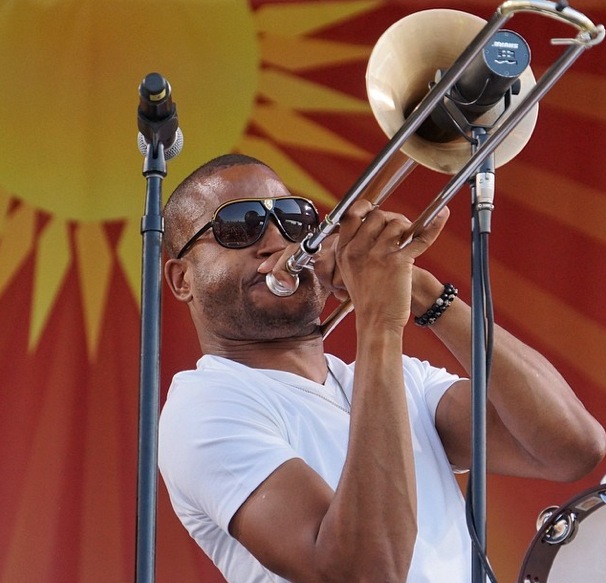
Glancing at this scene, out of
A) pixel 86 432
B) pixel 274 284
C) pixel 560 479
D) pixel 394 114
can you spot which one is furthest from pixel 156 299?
pixel 86 432

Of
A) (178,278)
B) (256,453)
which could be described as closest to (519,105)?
(256,453)

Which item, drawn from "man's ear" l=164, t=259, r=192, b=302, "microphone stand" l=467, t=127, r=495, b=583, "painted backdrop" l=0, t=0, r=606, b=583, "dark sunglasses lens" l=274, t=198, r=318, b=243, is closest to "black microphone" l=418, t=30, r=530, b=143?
"microphone stand" l=467, t=127, r=495, b=583

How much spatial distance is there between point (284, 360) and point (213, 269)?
287 mm

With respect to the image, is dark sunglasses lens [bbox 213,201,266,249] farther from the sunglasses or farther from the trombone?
the trombone

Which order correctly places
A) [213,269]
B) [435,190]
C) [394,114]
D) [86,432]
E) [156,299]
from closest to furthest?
[156,299]
[394,114]
[213,269]
[86,432]
[435,190]

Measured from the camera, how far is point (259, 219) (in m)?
2.46

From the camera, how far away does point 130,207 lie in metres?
3.47

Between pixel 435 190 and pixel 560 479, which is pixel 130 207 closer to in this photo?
pixel 435 190

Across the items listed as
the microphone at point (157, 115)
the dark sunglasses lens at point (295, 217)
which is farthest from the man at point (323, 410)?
the microphone at point (157, 115)

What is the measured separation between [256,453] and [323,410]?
0.28 metres

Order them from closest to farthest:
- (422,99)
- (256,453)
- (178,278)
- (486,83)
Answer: (486,83), (422,99), (256,453), (178,278)

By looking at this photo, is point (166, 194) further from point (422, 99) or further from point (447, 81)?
point (447, 81)

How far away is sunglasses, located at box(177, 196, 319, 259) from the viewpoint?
2453 mm

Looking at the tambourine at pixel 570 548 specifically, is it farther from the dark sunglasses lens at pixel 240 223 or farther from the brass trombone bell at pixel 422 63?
the dark sunglasses lens at pixel 240 223
